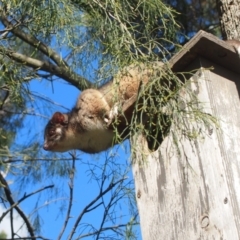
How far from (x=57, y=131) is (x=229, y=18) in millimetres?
1691

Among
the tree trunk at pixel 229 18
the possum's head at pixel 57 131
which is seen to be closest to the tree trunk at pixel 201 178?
the tree trunk at pixel 229 18

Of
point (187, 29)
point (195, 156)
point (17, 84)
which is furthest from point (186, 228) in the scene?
point (187, 29)

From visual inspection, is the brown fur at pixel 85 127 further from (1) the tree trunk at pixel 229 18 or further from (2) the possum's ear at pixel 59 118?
(1) the tree trunk at pixel 229 18

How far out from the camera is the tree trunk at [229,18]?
13.1ft

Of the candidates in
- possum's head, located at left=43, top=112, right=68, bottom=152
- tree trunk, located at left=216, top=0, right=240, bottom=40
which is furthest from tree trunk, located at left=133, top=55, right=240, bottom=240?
possum's head, located at left=43, top=112, right=68, bottom=152

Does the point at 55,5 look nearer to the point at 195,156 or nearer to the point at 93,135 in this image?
the point at 195,156

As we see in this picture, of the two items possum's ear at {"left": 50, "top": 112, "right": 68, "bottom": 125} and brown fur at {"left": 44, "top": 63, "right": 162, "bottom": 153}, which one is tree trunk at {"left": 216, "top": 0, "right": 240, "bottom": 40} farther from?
possum's ear at {"left": 50, "top": 112, "right": 68, "bottom": 125}

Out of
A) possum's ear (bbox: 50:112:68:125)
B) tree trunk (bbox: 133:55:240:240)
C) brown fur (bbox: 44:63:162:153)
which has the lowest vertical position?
tree trunk (bbox: 133:55:240:240)

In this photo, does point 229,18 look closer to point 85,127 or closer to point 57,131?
point 85,127

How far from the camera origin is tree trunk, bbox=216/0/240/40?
3996 millimetres

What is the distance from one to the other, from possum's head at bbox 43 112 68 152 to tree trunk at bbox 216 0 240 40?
148cm

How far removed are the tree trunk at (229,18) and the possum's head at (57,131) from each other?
1.48 metres

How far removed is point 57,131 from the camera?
202 inches

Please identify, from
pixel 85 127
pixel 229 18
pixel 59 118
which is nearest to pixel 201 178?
pixel 229 18
